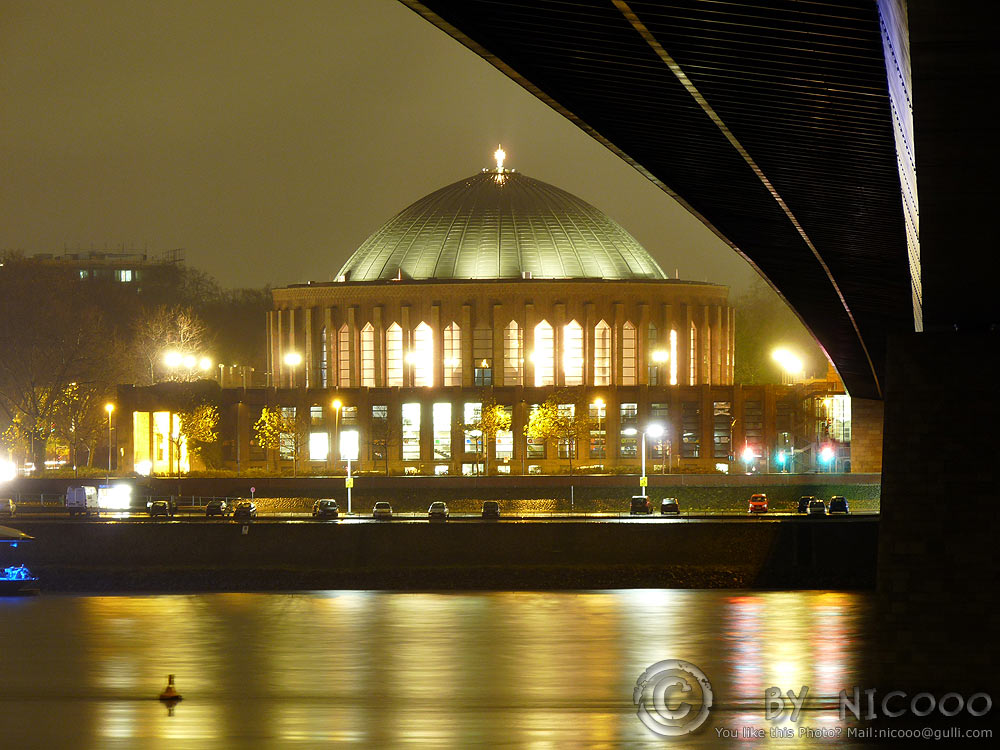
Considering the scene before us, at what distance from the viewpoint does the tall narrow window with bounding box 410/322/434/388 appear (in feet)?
380

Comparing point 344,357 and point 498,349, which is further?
point 344,357

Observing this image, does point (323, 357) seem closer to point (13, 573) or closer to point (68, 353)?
point (68, 353)

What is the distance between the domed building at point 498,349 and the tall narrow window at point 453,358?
9 cm

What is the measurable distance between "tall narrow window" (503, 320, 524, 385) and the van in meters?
43.0

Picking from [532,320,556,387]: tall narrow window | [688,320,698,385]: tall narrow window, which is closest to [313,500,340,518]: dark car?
[532,320,556,387]: tall narrow window

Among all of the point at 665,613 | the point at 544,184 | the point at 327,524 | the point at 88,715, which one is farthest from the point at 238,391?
the point at 88,715

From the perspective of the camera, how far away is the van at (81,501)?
68.6m

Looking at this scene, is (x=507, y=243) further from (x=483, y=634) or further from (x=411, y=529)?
(x=483, y=634)

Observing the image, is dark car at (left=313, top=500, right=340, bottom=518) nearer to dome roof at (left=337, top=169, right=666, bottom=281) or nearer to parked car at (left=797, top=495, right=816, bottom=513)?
parked car at (left=797, top=495, right=816, bottom=513)

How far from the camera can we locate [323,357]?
120 metres

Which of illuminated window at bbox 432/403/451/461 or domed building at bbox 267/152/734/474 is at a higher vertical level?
domed building at bbox 267/152/734/474

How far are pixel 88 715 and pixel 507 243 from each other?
3841 inches

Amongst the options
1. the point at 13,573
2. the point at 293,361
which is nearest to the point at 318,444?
the point at 293,361

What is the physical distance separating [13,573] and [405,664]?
23028mm
